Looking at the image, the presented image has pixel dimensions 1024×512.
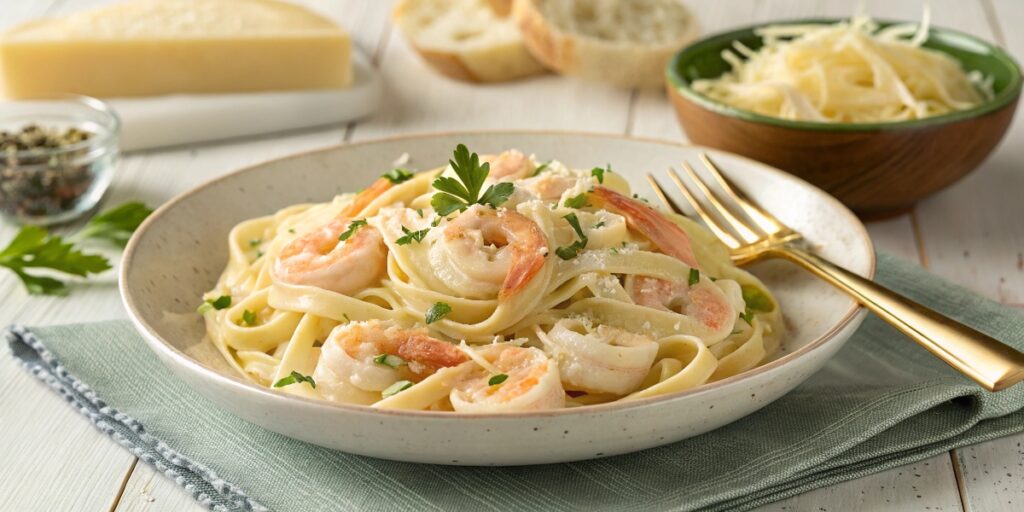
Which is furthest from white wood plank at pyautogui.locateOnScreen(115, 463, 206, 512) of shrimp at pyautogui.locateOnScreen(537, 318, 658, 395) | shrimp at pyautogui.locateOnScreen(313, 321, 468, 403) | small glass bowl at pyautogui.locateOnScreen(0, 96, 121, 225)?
small glass bowl at pyautogui.locateOnScreen(0, 96, 121, 225)

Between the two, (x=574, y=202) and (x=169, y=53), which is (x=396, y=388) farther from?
(x=169, y=53)

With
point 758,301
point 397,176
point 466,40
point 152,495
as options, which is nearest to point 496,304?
point 397,176

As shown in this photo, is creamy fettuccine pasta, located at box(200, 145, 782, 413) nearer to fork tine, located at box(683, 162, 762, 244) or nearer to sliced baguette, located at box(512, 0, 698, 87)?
fork tine, located at box(683, 162, 762, 244)

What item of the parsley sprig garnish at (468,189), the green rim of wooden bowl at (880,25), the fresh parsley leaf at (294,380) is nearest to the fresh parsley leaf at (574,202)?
the parsley sprig garnish at (468,189)

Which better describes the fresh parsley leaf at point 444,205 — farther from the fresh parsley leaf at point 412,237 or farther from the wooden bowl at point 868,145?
the wooden bowl at point 868,145

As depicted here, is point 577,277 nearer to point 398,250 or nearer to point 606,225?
point 606,225
